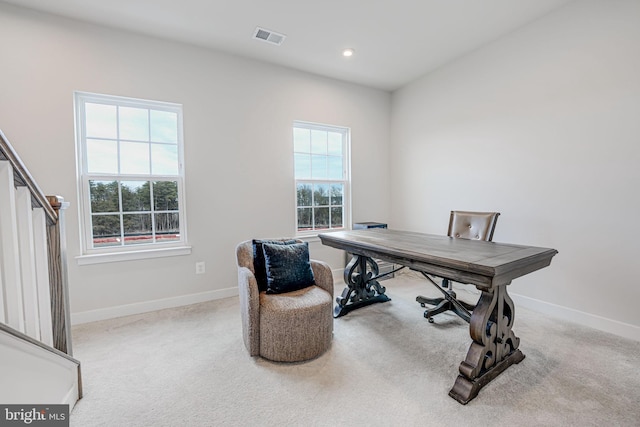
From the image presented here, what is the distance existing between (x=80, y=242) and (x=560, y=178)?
175 inches

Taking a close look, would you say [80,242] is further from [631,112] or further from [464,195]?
[631,112]

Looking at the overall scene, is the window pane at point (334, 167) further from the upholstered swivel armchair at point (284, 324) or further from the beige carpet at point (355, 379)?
the upholstered swivel armchair at point (284, 324)

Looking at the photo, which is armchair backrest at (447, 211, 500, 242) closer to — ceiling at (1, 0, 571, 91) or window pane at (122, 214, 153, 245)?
ceiling at (1, 0, 571, 91)

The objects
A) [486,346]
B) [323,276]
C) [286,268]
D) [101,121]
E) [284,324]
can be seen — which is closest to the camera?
[486,346]

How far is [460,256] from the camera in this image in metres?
1.67

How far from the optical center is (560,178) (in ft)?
8.31

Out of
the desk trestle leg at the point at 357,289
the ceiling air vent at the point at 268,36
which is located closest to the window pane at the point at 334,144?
the ceiling air vent at the point at 268,36

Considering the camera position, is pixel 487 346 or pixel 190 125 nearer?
pixel 487 346

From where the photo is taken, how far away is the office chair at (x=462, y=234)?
2.38m

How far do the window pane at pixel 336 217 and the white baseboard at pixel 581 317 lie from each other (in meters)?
2.19

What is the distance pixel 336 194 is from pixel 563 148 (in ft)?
8.16

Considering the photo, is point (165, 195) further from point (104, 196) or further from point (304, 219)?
point (304, 219)

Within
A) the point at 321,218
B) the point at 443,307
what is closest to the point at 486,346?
the point at 443,307

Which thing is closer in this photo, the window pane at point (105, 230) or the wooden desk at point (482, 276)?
the wooden desk at point (482, 276)
